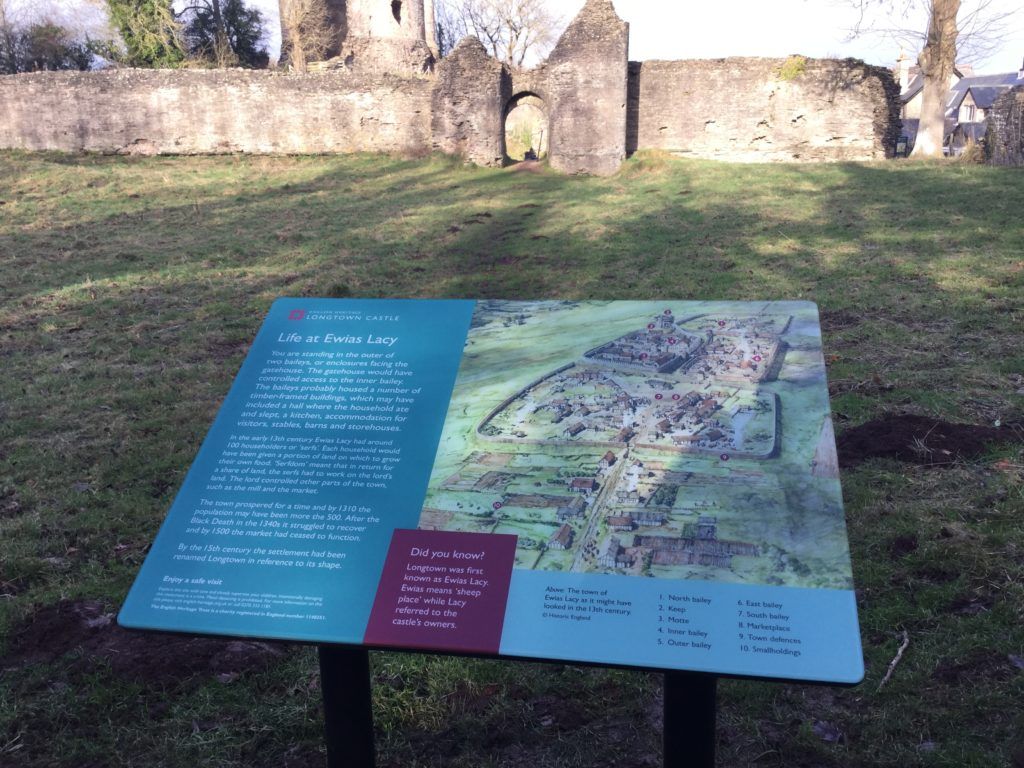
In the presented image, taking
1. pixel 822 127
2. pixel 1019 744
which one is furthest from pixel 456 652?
pixel 822 127

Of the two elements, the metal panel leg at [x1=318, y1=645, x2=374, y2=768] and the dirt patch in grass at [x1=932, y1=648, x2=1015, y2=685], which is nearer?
the metal panel leg at [x1=318, y1=645, x2=374, y2=768]

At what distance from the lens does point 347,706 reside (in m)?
2.42

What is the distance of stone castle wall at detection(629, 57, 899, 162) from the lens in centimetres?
1766

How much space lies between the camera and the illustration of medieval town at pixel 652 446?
2080 mm

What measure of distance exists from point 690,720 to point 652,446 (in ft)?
2.37

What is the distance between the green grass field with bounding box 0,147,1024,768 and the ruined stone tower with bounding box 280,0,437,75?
13.9 metres

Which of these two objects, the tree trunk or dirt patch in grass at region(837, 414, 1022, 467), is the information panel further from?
the tree trunk

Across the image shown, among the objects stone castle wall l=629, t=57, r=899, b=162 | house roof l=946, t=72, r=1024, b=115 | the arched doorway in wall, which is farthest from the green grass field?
house roof l=946, t=72, r=1024, b=115

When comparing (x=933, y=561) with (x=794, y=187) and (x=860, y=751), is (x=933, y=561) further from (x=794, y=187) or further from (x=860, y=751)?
(x=794, y=187)

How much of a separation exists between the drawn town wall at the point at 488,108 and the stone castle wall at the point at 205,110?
2 centimetres

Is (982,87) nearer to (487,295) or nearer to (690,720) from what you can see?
(487,295)

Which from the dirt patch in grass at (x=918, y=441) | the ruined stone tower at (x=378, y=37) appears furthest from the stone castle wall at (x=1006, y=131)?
the ruined stone tower at (x=378, y=37)

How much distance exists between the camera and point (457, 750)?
9.50ft

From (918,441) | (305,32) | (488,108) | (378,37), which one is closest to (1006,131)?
(488,108)
